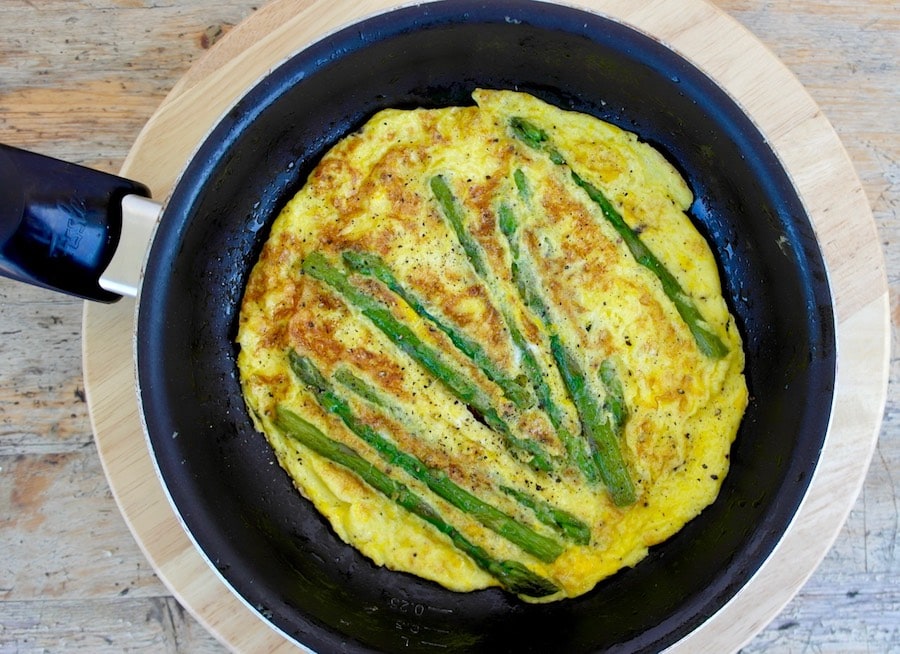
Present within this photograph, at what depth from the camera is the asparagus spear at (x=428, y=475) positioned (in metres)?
2.76

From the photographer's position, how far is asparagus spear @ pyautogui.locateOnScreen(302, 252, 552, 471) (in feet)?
9.20

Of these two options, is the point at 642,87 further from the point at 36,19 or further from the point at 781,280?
the point at 36,19

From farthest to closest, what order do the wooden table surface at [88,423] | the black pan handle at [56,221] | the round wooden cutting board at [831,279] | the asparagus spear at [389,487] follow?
the wooden table surface at [88,423]
the asparagus spear at [389,487]
the round wooden cutting board at [831,279]
the black pan handle at [56,221]

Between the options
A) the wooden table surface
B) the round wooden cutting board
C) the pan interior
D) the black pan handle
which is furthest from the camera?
the wooden table surface

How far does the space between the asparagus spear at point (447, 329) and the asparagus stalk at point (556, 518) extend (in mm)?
328

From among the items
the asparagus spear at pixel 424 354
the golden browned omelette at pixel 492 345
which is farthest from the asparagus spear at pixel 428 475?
the asparagus spear at pixel 424 354

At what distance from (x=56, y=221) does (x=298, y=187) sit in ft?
2.79

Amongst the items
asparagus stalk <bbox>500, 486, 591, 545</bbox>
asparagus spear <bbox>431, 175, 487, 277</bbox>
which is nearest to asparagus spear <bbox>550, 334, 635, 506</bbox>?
asparagus stalk <bbox>500, 486, 591, 545</bbox>

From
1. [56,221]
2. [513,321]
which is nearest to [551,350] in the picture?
[513,321]

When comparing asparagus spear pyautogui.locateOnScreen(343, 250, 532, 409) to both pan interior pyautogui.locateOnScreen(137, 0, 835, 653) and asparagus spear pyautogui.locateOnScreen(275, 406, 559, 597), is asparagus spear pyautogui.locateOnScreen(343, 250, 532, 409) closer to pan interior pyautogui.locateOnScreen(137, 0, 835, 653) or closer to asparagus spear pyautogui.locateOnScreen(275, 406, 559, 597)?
pan interior pyautogui.locateOnScreen(137, 0, 835, 653)

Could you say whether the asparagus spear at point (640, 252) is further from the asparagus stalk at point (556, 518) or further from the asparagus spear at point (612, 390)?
the asparagus stalk at point (556, 518)

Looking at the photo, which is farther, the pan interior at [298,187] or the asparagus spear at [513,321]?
the asparagus spear at [513,321]

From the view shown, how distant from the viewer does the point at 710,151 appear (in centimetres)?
264

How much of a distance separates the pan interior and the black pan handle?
32 cm
